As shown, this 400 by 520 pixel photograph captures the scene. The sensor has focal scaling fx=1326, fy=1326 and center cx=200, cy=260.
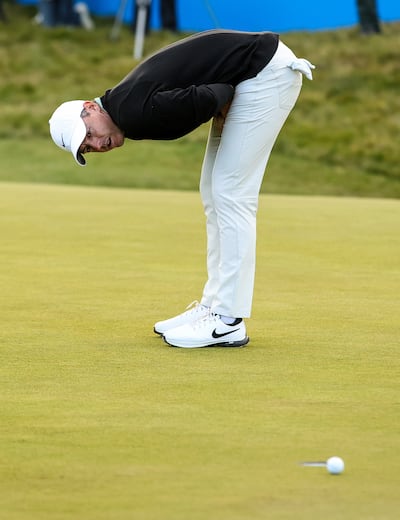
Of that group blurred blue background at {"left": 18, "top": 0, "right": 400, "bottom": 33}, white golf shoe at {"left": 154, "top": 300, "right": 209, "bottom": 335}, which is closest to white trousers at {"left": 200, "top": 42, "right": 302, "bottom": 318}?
white golf shoe at {"left": 154, "top": 300, "right": 209, "bottom": 335}

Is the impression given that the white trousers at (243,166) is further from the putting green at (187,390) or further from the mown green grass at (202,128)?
the mown green grass at (202,128)

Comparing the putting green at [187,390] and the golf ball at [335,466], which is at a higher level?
the golf ball at [335,466]

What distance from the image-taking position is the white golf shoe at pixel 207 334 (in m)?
5.91

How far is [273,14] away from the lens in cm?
2519

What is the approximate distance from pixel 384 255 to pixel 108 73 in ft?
54.5

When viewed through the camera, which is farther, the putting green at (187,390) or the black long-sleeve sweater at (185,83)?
the black long-sleeve sweater at (185,83)

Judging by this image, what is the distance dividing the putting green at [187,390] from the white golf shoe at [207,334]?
54 mm

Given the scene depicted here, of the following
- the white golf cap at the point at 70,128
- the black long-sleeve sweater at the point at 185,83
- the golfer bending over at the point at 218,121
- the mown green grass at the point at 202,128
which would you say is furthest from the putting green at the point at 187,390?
the mown green grass at the point at 202,128

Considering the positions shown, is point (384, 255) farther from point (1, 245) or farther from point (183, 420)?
point (183, 420)

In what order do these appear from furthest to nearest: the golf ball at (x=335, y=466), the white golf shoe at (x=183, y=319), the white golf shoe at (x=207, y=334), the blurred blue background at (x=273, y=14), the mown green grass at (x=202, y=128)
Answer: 1. the blurred blue background at (x=273, y=14)
2. the mown green grass at (x=202, y=128)
3. the white golf shoe at (x=183, y=319)
4. the white golf shoe at (x=207, y=334)
5. the golf ball at (x=335, y=466)

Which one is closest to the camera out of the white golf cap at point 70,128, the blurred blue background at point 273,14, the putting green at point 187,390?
the putting green at point 187,390

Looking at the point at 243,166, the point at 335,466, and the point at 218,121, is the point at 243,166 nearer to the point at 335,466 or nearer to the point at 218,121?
the point at 218,121

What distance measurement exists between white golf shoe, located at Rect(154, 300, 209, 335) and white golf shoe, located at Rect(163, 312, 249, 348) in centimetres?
14

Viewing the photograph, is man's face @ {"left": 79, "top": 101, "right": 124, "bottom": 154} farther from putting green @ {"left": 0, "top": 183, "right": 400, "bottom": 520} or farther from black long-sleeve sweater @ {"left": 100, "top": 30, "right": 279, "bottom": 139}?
putting green @ {"left": 0, "top": 183, "right": 400, "bottom": 520}
